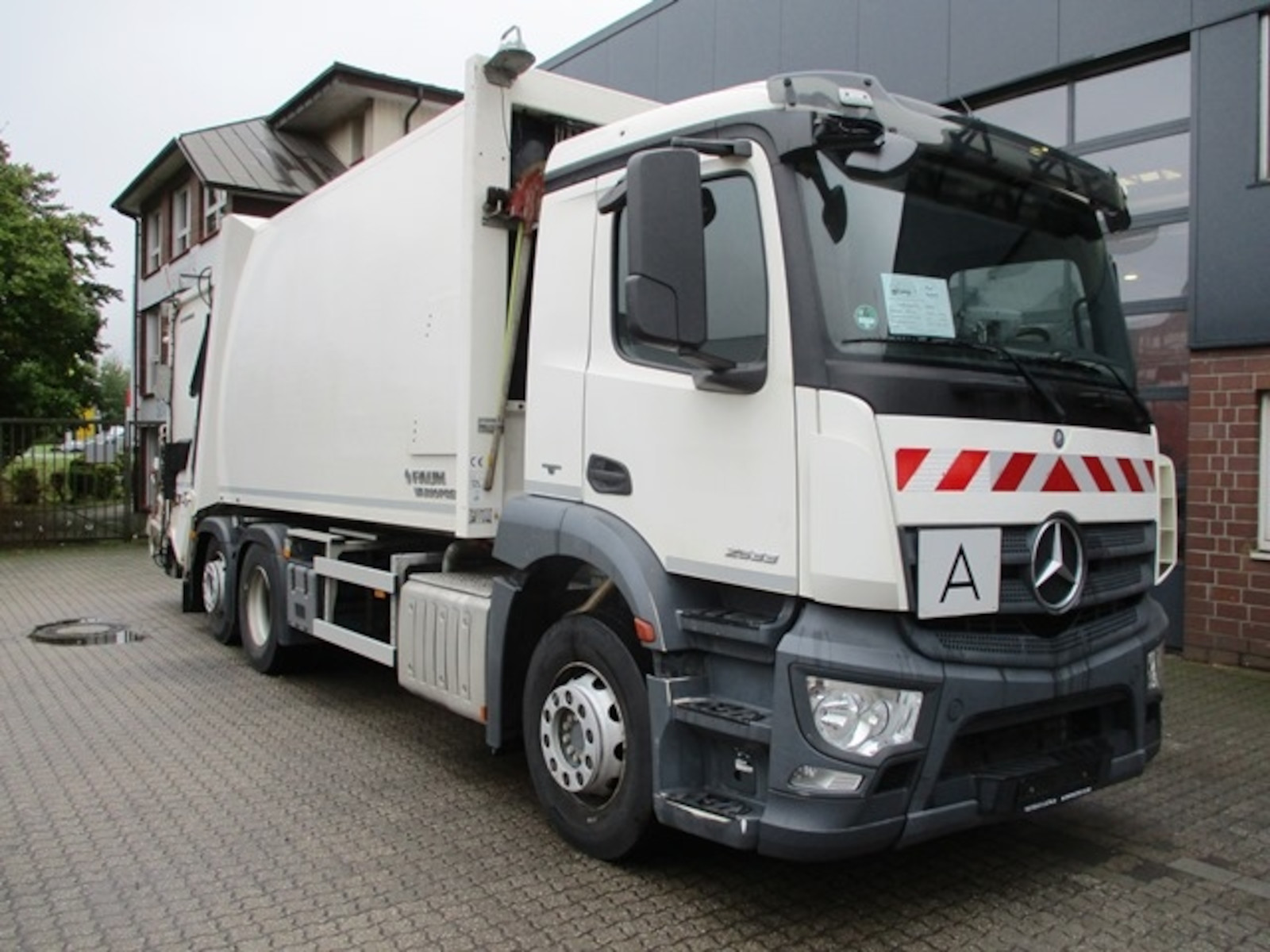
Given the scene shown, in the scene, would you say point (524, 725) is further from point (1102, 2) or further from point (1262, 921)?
point (1102, 2)

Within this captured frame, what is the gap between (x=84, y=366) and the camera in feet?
91.5

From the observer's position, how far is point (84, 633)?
9.56 metres

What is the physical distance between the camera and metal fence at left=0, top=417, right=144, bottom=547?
17.6 m

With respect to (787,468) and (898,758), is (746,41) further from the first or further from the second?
(898,758)

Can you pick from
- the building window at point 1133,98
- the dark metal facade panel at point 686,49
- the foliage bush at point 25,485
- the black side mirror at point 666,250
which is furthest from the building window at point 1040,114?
the foliage bush at point 25,485

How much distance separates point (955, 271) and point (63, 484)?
18488 mm

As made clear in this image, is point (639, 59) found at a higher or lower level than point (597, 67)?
lower

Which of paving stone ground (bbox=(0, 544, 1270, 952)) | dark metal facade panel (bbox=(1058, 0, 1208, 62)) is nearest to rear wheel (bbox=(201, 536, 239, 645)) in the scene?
paving stone ground (bbox=(0, 544, 1270, 952))

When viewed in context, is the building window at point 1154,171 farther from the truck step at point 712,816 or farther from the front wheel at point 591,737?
the truck step at point 712,816

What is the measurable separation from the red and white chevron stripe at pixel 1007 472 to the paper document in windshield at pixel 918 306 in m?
0.41

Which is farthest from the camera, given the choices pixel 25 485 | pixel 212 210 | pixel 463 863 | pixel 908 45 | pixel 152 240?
pixel 152 240

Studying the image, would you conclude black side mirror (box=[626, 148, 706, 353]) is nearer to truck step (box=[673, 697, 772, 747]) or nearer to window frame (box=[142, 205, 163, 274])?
truck step (box=[673, 697, 772, 747])

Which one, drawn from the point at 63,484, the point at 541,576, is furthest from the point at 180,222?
the point at 541,576

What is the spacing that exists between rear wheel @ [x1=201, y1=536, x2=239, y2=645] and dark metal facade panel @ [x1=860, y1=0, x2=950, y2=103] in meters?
7.34
